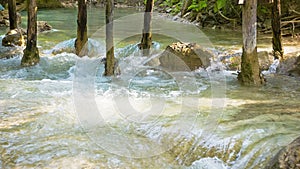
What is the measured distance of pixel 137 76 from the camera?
29.7ft

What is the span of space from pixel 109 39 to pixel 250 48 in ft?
9.83

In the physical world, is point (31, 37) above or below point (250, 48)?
below

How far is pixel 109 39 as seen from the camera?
27.1ft

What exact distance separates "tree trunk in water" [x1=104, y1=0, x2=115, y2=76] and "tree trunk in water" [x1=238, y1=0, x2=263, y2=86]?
2757 mm

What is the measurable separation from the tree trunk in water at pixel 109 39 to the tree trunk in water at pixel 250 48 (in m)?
2.76

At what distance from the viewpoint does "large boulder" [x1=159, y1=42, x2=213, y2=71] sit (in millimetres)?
9594

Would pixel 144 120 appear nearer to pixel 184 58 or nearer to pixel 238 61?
pixel 184 58

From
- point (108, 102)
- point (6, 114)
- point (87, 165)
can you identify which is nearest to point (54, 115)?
point (6, 114)

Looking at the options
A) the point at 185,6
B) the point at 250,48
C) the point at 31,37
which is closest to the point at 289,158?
the point at 250,48

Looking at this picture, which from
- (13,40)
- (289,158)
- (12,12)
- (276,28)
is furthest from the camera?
(12,12)

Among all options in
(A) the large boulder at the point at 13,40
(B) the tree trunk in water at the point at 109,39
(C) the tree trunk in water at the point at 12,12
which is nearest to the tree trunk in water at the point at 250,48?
(B) the tree trunk in water at the point at 109,39

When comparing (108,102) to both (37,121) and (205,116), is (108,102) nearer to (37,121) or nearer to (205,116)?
(37,121)

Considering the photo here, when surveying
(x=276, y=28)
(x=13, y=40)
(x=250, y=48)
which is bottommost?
(x=13, y=40)

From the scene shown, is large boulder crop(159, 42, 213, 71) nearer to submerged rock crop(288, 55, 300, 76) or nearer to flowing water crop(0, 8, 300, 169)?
flowing water crop(0, 8, 300, 169)
